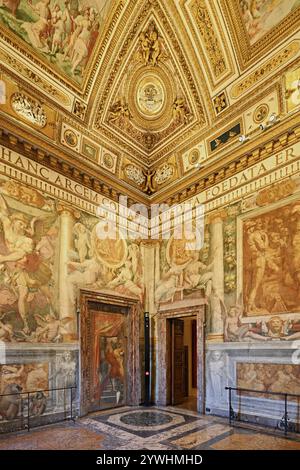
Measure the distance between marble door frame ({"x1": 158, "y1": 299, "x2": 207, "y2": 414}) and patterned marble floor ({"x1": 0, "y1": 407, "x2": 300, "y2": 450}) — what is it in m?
0.95

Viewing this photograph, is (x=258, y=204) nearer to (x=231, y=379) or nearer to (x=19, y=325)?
(x=231, y=379)

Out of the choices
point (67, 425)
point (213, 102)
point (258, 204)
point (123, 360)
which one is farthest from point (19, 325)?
point (213, 102)

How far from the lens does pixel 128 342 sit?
10586 mm

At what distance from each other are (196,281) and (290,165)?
429 cm

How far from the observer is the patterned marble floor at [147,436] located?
20.4 ft

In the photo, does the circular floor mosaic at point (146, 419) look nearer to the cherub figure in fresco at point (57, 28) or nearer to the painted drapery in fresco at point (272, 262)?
the painted drapery in fresco at point (272, 262)

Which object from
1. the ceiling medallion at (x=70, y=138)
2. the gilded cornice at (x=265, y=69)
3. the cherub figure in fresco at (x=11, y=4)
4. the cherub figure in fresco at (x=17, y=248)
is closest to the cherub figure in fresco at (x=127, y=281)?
the cherub figure in fresco at (x=17, y=248)

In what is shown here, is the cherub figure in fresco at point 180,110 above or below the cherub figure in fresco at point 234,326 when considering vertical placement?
above

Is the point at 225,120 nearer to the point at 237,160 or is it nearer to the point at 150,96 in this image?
the point at 237,160

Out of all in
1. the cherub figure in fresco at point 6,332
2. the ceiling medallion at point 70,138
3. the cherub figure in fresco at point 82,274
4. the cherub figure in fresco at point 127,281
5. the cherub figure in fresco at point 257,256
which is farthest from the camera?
the cherub figure in fresco at point 127,281

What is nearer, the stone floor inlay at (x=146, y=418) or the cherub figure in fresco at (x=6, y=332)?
the cherub figure in fresco at (x=6, y=332)

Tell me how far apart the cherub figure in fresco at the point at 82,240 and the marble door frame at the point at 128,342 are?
3.54 ft

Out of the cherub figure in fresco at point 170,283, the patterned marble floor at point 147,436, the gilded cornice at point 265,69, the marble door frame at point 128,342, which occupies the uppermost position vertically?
the gilded cornice at point 265,69

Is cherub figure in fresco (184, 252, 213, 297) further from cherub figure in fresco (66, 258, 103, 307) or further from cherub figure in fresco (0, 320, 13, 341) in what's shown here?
cherub figure in fresco (0, 320, 13, 341)
